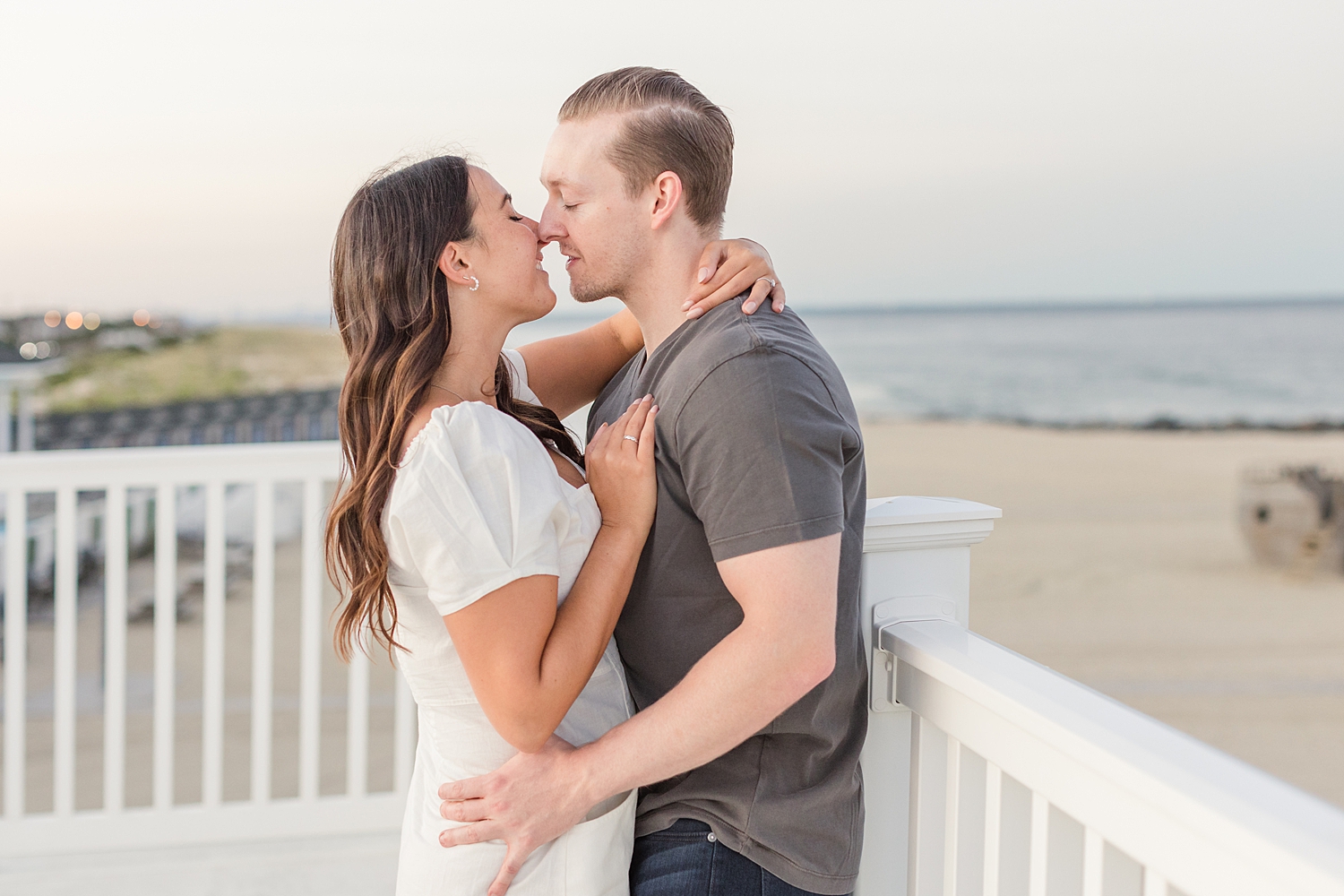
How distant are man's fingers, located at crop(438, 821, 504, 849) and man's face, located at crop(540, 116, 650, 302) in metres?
0.79

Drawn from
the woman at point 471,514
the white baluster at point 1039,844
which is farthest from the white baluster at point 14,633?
the white baluster at point 1039,844

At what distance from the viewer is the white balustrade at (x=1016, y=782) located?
645 millimetres

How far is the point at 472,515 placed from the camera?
109 cm

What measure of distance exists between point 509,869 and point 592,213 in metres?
0.94

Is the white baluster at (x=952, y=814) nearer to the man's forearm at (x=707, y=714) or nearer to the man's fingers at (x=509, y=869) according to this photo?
the man's forearm at (x=707, y=714)

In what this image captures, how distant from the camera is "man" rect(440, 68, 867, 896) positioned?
3.49 ft

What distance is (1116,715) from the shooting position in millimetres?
828

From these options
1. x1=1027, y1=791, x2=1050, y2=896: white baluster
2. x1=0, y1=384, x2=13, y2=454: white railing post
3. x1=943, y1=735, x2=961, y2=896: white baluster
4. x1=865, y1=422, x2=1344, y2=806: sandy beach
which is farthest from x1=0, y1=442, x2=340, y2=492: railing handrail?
x1=865, y1=422, x2=1344, y2=806: sandy beach

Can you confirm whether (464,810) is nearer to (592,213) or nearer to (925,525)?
(925,525)

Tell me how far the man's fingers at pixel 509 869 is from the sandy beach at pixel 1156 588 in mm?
5447

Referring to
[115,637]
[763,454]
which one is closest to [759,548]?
[763,454]

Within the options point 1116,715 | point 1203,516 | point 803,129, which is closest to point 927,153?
point 803,129

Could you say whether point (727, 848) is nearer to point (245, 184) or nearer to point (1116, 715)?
point (1116, 715)

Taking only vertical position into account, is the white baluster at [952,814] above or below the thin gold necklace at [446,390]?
below
